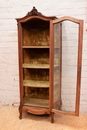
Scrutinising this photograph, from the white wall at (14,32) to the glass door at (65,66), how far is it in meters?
0.15

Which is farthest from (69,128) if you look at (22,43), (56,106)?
(22,43)

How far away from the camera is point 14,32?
2.51 meters

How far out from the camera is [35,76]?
2492 millimetres

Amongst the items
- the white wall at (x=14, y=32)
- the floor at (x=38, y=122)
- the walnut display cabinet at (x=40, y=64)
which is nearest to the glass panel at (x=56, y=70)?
the walnut display cabinet at (x=40, y=64)

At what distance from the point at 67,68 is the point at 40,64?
44 cm

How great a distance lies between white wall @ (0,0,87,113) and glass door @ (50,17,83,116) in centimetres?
15

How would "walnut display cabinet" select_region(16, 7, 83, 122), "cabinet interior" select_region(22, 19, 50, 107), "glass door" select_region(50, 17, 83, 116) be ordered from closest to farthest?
"walnut display cabinet" select_region(16, 7, 83, 122) → "glass door" select_region(50, 17, 83, 116) → "cabinet interior" select_region(22, 19, 50, 107)

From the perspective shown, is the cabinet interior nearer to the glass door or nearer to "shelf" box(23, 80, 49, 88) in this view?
"shelf" box(23, 80, 49, 88)

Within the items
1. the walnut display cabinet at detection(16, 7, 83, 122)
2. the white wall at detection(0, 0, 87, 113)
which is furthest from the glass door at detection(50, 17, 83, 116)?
the white wall at detection(0, 0, 87, 113)

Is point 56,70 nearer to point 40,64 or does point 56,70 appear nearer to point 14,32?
point 40,64

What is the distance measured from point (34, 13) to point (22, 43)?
0.46 metres

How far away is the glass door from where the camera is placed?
2.18m

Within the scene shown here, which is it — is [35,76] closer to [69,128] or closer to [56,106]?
[56,106]

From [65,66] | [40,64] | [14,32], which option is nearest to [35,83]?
[40,64]
